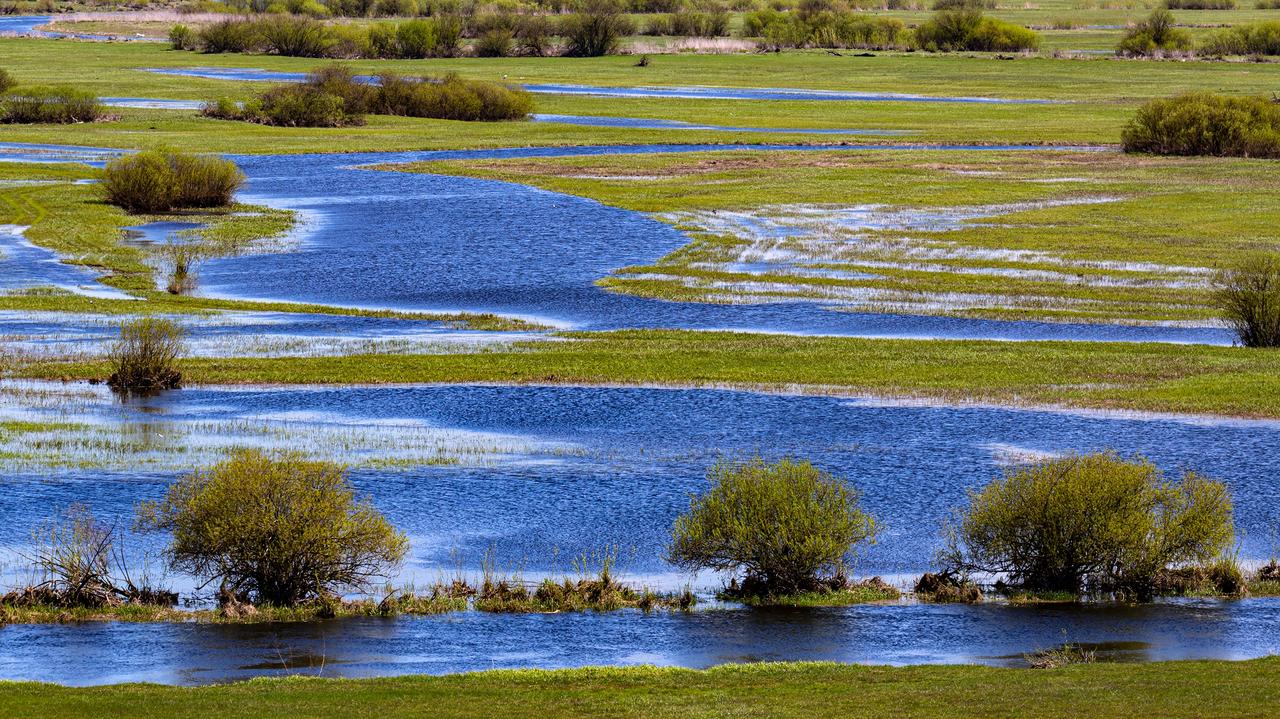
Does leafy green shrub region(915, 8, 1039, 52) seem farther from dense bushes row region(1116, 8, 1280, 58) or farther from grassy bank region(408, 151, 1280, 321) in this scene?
grassy bank region(408, 151, 1280, 321)

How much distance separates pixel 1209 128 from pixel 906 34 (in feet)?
330

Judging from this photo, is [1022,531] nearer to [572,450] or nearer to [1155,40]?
[572,450]

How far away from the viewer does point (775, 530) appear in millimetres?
24484

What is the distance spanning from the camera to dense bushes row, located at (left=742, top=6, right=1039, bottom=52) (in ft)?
600

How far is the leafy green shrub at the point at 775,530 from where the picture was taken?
79.9 feet

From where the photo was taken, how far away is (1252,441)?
113 feet

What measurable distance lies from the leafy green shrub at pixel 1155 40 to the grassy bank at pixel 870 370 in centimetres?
13461

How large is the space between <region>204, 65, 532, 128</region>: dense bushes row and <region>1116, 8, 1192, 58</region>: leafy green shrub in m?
79.9

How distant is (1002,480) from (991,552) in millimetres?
5279

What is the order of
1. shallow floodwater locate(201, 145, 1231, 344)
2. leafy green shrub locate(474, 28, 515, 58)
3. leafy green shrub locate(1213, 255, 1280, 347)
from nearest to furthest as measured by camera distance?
leafy green shrub locate(1213, 255, 1280, 347)
shallow floodwater locate(201, 145, 1231, 344)
leafy green shrub locate(474, 28, 515, 58)

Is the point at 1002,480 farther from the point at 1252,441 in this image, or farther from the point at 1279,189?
the point at 1279,189

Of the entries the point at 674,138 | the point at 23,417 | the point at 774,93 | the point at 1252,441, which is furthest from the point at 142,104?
the point at 1252,441

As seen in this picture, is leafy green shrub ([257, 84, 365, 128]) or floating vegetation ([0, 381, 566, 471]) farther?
leafy green shrub ([257, 84, 365, 128])

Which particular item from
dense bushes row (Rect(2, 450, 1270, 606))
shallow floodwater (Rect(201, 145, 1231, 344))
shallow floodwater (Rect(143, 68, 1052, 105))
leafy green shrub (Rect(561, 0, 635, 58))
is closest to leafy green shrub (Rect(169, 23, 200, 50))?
shallow floodwater (Rect(143, 68, 1052, 105))
